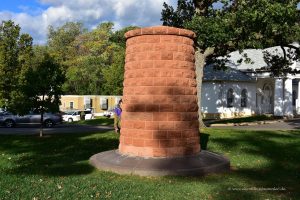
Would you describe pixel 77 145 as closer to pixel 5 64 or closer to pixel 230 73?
pixel 5 64

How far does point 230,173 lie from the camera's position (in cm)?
1042

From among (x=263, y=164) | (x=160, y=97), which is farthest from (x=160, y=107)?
(x=263, y=164)

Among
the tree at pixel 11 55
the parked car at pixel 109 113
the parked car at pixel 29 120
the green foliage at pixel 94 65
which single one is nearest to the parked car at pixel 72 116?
the parked car at pixel 109 113

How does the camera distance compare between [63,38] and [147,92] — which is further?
[63,38]

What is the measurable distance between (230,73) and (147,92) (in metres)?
30.9

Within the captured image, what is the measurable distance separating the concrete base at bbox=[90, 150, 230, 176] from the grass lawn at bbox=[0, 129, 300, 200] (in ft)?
0.83

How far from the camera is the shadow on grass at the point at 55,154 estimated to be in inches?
416

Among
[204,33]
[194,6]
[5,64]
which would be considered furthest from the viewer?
[5,64]

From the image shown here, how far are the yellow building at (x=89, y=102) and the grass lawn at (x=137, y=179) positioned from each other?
1422 inches

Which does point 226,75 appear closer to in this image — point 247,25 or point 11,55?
point 11,55

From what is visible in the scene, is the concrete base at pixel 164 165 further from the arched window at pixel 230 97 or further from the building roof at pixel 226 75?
the arched window at pixel 230 97

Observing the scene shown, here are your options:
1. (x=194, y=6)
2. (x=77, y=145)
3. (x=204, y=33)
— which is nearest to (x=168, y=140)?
(x=77, y=145)

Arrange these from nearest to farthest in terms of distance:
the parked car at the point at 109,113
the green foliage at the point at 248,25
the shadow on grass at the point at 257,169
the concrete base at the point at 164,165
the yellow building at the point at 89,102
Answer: the shadow on grass at the point at 257,169 → the concrete base at the point at 164,165 → the green foliage at the point at 248,25 → the parked car at the point at 109,113 → the yellow building at the point at 89,102

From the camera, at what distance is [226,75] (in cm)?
4009
